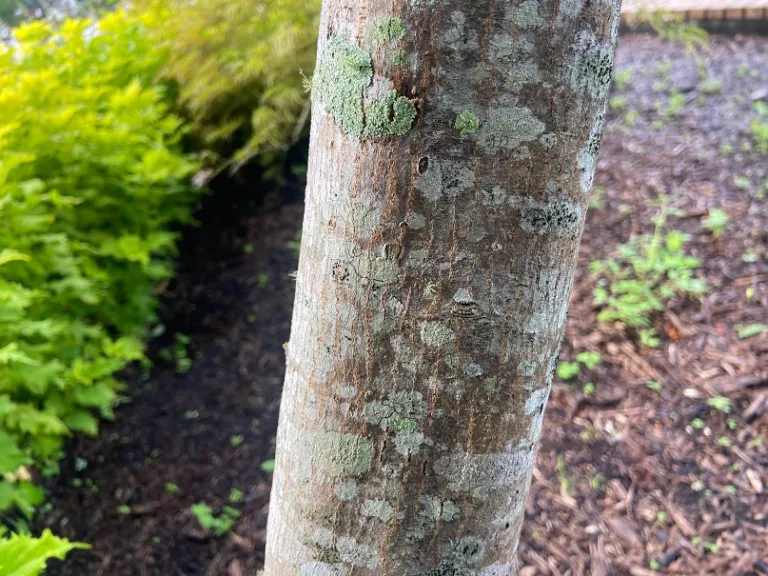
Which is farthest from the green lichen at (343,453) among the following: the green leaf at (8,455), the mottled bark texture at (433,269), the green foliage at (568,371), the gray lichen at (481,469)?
the green foliage at (568,371)

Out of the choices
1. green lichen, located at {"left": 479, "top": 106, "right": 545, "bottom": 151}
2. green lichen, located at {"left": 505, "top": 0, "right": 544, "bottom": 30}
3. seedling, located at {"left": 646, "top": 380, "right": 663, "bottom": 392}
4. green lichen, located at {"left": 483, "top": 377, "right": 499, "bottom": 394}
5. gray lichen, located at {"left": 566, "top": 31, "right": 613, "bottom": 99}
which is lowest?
seedling, located at {"left": 646, "top": 380, "right": 663, "bottom": 392}

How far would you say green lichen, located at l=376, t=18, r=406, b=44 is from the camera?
742 millimetres

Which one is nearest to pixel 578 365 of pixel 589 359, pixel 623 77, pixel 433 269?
pixel 589 359

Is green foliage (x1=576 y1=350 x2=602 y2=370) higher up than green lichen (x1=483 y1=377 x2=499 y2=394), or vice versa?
green lichen (x1=483 y1=377 x2=499 y2=394)

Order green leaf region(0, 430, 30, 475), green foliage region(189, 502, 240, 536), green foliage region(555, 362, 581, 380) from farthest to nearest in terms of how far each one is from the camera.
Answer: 1. green foliage region(555, 362, 581, 380)
2. green foliage region(189, 502, 240, 536)
3. green leaf region(0, 430, 30, 475)

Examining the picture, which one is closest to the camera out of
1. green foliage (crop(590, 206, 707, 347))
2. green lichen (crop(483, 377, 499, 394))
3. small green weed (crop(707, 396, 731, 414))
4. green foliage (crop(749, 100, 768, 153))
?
green lichen (crop(483, 377, 499, 394))

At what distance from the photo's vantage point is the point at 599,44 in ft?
2.52

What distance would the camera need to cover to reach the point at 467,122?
76 cm

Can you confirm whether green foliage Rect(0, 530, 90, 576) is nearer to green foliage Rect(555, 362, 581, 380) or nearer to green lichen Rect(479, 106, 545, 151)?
green lichen Rect(479, 106, 545, 151)

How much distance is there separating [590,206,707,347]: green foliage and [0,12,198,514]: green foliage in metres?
2.69

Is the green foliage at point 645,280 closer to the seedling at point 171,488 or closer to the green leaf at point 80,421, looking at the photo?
the seedling at point 171,488

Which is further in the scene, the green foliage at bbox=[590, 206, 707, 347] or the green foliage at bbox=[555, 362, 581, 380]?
the green foliage at bbox=[590, 206, 707, 347]

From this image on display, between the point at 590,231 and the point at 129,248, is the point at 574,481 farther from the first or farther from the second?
the point at 129,248

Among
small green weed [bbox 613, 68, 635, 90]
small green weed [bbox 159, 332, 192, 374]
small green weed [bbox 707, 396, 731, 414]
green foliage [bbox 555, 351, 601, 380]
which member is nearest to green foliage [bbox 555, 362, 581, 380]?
green foliage [bbox 555, 351, 601, 380]
